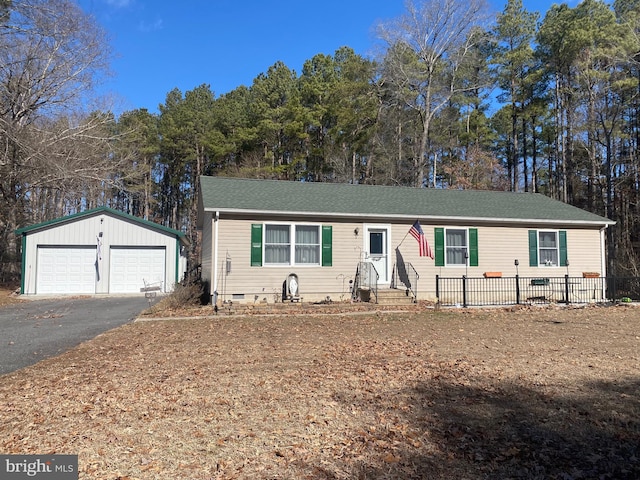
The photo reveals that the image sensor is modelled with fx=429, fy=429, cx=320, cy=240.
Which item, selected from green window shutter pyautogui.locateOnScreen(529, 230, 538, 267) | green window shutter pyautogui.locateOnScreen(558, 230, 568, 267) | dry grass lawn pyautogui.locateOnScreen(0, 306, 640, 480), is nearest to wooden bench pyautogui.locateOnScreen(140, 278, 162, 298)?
dry grass lawn pyautogui.locateOnScreen(0, 306, 640, 480)

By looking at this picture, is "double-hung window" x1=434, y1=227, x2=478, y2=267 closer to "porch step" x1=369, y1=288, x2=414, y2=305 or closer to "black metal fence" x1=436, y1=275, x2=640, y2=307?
"black metal fence" x1=436, y1=275, x2=640, y2=307

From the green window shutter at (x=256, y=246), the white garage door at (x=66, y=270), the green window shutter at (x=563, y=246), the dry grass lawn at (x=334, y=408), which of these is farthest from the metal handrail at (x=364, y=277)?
the white garage door at (x=66, y=270)

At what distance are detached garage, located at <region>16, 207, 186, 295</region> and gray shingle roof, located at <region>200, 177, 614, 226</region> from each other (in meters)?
5.36

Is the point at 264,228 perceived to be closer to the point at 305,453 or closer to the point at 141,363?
the point at 141,363

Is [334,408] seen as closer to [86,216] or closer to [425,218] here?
[425,218]

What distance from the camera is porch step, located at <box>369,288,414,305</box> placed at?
12859mm

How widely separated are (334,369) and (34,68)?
2113cm

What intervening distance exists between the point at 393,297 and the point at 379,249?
78.1 inches

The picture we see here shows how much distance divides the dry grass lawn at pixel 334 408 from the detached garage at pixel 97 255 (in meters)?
11.7

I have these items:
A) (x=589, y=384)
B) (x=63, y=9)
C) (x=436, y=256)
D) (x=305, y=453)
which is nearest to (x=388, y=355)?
(x=589, y=384)

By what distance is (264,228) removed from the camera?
1316 cm

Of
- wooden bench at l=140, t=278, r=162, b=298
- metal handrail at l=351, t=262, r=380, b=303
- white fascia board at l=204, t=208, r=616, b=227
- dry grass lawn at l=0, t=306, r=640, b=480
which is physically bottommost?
dry grass lawn at l=0, t=306, r=640, b=480

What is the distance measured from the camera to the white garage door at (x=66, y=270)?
58.8ft

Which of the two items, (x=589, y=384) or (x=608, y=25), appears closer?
(x=589, y=384)
